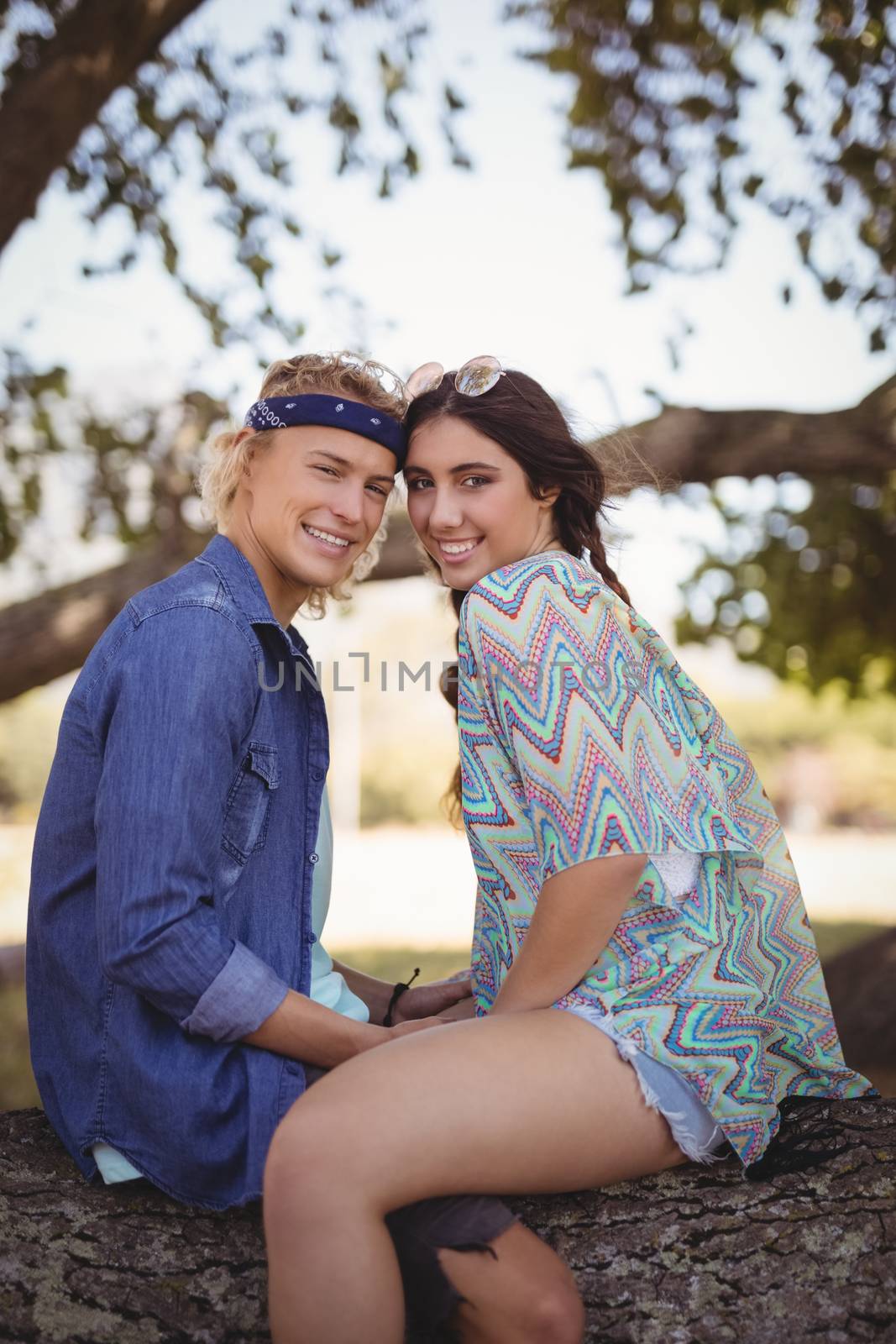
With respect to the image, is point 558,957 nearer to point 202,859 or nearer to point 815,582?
point 202,859

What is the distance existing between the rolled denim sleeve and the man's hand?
700mm

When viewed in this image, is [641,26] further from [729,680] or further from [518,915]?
[729,680]

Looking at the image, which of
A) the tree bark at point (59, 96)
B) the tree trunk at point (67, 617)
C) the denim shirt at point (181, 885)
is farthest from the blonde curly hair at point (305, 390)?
the tree trunk at point (67, 617)

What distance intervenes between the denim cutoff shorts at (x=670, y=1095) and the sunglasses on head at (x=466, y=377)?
4.42 feet

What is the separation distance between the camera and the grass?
7227 mm

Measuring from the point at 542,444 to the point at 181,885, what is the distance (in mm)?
1259

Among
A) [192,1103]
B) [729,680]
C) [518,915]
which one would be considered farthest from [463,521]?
[729,680]

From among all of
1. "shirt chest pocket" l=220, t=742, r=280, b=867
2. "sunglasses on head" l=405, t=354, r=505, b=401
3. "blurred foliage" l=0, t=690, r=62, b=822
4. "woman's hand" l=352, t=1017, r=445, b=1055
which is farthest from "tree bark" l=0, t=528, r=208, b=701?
"blurred foliage" l=0, t=690, r=62, b=822

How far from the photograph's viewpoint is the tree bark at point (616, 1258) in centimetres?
190

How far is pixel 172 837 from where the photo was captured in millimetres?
1927

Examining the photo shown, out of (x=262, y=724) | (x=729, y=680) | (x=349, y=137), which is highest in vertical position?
(x=349, y=137)

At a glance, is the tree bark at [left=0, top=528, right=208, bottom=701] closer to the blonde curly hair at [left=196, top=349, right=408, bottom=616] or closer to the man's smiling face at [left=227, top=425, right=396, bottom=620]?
the blonde curly hair at [left=196, top=349, right=408, bottom=616]

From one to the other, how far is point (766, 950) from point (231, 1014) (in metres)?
1.11

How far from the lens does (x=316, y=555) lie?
2.49m
